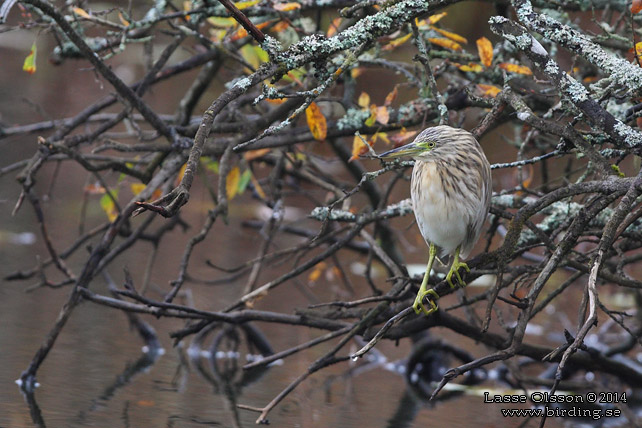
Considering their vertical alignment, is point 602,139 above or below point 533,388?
above

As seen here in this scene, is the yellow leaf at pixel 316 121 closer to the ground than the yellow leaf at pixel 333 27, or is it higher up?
closer to the ground

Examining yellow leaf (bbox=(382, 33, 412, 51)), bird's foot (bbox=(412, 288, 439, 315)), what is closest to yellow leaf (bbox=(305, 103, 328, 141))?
yellow leaf (bbox=(382, 33, 412, 51))

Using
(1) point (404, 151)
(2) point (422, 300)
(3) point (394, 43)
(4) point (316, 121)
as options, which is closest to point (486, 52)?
(3) point (394, 43)

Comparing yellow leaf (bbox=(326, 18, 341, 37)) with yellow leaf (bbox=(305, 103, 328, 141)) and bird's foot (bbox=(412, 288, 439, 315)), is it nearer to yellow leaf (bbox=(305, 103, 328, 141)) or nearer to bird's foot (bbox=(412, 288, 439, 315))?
yellow leaf (bbox=(305, 103, 328, 141))

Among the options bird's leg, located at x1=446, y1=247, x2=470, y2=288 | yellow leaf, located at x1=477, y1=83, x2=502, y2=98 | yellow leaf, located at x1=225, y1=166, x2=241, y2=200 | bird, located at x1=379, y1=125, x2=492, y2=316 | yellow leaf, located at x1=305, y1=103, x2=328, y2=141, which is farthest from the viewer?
yellow leaf, located at x1=225, y1=166, x2=241, y2=200

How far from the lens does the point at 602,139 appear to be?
250cm

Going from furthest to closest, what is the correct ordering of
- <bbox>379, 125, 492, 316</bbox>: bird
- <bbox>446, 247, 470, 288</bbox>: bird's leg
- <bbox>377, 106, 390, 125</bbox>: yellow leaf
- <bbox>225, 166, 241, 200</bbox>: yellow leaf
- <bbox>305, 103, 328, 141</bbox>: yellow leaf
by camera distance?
<bbox>225, 166, 241, 200</bbox>: yellow leaf < <bbox>377, 106, 390, 125</bbox>: yellow leaf < <bbox>305, 103, 328, 141</bbox>: yellow leaf < <bbox>379, 125, 492, 316</bbox>: bird < <bbox>446, 247, 470, 288</bbox>: bird's leg

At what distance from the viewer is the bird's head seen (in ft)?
9.16

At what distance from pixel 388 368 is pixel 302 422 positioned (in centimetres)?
136

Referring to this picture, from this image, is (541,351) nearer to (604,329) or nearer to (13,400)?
(604,329)

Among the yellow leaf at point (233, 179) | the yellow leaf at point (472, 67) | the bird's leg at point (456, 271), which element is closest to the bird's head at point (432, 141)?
the bird's leg at point (456, 271)

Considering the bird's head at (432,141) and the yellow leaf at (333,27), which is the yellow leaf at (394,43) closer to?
the yellow leaf at (333,27)

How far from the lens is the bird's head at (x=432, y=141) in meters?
2.79

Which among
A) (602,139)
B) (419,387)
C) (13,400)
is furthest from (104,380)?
(602,139)
